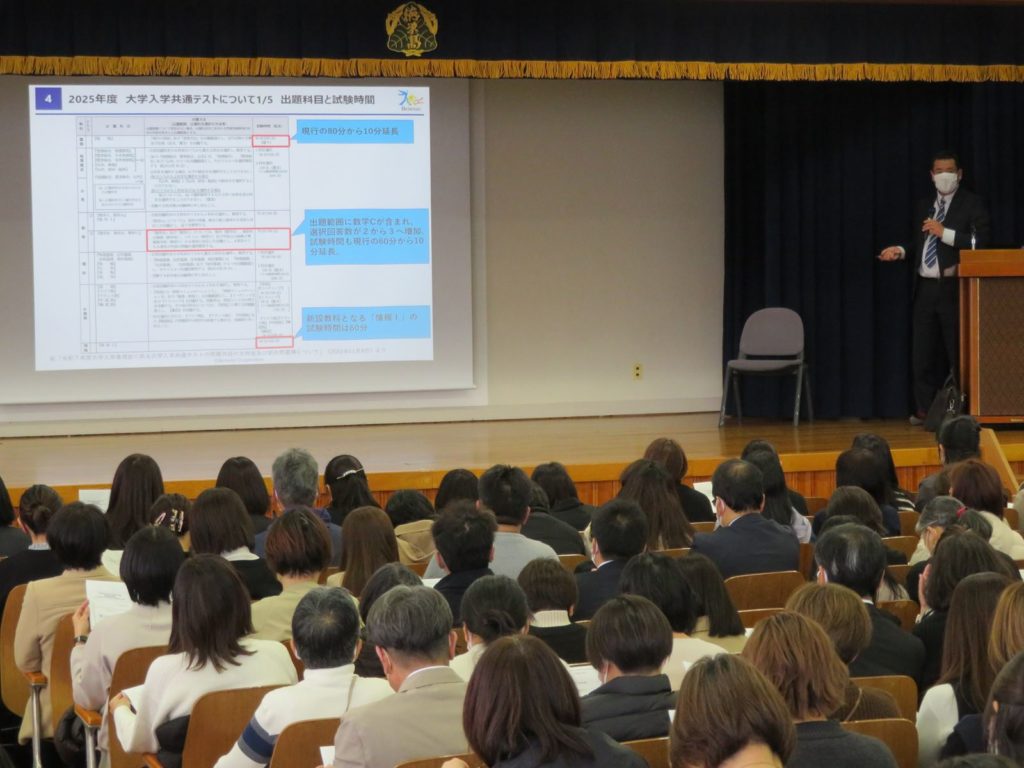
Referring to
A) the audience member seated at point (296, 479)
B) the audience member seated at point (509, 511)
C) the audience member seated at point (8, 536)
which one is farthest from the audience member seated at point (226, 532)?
the audience member seated at point (8, 536)

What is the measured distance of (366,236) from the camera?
8.78m

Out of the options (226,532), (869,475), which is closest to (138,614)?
(226,532)

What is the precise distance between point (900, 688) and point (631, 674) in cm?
61

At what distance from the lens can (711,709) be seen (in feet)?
6.05

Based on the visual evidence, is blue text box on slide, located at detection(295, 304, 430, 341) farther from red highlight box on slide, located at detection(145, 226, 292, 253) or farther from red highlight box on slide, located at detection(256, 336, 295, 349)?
red highlight box on slide, located at detection(145, 226, 292, 253)

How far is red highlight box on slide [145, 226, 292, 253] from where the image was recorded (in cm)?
844

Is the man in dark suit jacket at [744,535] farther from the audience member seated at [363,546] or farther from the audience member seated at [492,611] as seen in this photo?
the audience member seated at [492,611]

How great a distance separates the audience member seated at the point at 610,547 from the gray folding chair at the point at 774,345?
5.08 metres

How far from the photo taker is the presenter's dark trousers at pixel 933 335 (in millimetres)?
8273

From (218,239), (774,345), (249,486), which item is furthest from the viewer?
(774,345)

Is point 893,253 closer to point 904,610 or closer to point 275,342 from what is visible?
point 275,342

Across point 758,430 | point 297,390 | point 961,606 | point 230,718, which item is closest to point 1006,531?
point 961,606

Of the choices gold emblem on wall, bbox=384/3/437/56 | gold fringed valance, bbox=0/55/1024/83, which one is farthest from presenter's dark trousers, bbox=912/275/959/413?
gold emblem on wall, bbox=384/3/437/56

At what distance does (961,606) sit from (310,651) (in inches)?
49.4
